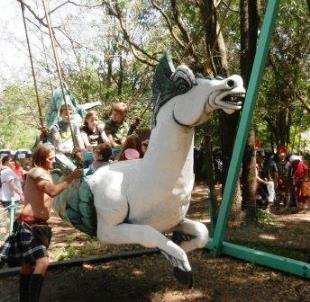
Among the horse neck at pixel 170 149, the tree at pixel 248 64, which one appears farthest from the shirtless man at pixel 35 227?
the tree at pixel 248 64

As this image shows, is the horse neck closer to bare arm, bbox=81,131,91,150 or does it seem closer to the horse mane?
the horse mane

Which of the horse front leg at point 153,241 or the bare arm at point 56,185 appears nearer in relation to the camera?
the horse front leg at point 153,241

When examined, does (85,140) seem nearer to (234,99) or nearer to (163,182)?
(163,182)

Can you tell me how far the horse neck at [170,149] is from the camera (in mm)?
3072

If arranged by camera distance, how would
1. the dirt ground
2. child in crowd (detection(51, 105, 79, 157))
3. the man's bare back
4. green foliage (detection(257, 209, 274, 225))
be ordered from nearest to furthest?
the man's bare back < child in crowd (detection(51, 105, 79, 157)) < the dirt ground < green foliage (detection(257, 209, 274, 225))

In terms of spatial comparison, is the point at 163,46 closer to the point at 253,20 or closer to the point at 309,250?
the point at 253,20

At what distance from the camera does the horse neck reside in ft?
10.1

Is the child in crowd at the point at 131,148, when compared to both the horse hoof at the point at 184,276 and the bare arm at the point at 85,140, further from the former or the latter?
the horse hoof at the point at 184,276

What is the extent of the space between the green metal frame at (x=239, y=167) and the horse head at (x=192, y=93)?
2.27 metres

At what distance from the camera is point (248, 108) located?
5254 millimetres

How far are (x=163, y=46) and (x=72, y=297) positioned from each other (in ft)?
30.6

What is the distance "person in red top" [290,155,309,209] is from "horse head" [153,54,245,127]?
8002 mm

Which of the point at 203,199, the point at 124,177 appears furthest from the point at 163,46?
the point at 124,177

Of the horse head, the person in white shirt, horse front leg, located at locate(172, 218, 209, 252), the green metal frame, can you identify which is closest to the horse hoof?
horse front leg, located at locate(172, 218, 209, 252)
